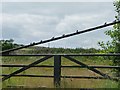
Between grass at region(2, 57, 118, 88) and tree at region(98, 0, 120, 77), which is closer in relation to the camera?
grass at region(2, 57, 118, 88)

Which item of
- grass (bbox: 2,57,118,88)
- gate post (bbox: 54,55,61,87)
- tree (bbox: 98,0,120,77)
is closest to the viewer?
grass (bbox: 2,57,118,88)

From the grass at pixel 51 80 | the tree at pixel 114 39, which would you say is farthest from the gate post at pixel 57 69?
the tree at pixel 114 39

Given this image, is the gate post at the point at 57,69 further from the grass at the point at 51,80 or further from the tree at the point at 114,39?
the tree at the point at 114,39

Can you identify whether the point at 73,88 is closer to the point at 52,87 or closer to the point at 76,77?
the point at 52,87

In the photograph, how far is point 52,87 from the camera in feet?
20.9

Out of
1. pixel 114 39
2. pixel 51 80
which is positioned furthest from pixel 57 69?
pixel 114 39

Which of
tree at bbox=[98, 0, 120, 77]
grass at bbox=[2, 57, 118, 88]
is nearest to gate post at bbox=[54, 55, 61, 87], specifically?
grass at bbox=[2, 57, 118, 88]

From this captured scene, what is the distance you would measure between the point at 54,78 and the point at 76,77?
0.58 m

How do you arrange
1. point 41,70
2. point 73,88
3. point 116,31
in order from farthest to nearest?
point 116,31 < point 41,70 < point 73,88

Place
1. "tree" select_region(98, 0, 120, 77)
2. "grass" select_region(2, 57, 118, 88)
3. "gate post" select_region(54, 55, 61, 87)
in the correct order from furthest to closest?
"tree" select_region(98, 0, 120, 77), "gate post" select_region(54, 55, 61, 87), "grass" select_region(2, 57, 118, 88)

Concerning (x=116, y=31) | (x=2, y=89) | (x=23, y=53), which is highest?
(x=116, y=31)

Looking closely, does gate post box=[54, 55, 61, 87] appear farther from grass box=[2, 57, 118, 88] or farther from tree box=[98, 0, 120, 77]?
tree box=[98, 0, 120, 77]

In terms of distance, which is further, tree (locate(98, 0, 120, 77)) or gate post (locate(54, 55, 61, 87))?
tree (locate(98, 0, 120, 77))

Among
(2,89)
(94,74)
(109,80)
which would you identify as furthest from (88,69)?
(2,89)
